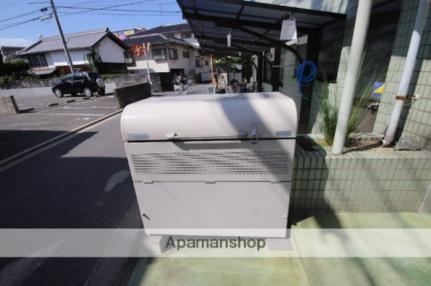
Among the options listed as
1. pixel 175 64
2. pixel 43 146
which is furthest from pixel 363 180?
pixel 175 64

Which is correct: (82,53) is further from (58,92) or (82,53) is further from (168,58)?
(58,92)

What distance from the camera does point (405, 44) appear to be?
2.00m

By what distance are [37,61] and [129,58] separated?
9916mm

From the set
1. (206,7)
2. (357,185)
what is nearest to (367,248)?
(357,185)

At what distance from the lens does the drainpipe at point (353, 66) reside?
153 centimetres

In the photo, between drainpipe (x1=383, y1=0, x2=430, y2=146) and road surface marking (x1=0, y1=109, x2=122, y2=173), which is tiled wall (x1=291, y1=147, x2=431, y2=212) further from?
road surface marking (x1=0, y1=109, x2=122, y2=173)

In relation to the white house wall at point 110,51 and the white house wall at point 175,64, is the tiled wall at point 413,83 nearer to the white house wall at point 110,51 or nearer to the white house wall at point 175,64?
the white house wall at point 175,64

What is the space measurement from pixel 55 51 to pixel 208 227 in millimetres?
28443

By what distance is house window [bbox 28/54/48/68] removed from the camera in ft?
74.7

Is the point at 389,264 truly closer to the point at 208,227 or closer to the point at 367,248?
the point at 367,248

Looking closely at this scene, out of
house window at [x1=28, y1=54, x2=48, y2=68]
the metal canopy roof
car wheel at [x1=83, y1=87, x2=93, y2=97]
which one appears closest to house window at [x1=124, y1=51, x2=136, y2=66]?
house window at [x1=28, y1=54, x2=48, y2=68]

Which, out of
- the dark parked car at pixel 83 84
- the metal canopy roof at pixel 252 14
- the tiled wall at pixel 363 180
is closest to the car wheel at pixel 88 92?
the dark parked car at pixel 83 84

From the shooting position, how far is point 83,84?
42.4ft

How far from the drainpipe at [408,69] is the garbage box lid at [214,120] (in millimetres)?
1345
